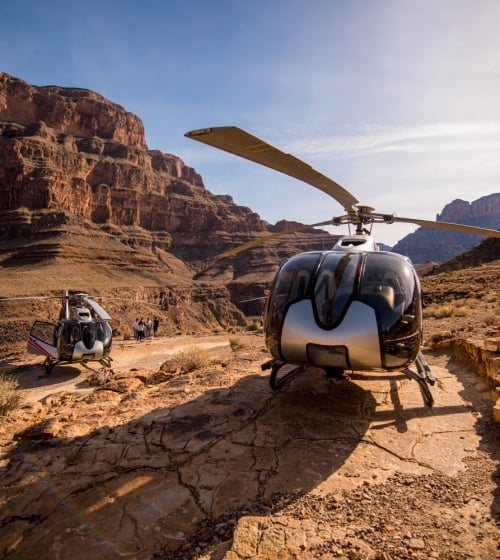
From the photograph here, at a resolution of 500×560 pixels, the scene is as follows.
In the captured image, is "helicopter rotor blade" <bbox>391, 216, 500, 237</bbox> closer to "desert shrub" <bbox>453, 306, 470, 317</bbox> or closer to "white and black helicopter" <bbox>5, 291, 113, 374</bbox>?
"desert shrub" <bbox>453, 306, 470, 317</bbox>

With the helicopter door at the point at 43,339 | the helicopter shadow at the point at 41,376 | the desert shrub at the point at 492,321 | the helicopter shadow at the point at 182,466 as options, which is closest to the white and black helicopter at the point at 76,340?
the helicopter door at the point at 43,339

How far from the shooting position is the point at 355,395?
6.05 m

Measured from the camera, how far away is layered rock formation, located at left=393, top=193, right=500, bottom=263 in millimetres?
174625

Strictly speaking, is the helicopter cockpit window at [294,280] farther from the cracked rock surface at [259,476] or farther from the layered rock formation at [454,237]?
the layered rock formation at [454,237]

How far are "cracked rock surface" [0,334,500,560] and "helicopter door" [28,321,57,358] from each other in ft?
29.2

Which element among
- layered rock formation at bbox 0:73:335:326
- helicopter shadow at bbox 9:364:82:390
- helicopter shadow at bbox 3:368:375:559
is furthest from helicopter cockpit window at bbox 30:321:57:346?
layered rock formation at bbox 0:73:335:326

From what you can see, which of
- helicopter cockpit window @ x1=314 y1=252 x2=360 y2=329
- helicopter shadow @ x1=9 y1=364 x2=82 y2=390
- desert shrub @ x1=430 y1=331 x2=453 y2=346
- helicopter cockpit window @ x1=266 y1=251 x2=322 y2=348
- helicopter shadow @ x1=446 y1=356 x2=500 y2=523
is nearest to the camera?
helicopter shadow @ x1=446 y1=356 x2=500 y2=523

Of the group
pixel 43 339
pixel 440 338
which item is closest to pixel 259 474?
pixel 440 338

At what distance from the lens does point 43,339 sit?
1524 cm

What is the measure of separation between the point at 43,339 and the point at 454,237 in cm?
20053

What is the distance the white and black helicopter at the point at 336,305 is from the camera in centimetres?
428

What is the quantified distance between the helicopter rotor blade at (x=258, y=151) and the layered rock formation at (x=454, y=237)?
17987 cm

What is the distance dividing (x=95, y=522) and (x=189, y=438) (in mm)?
1558

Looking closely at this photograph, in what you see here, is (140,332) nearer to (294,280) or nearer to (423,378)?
(294,280)
